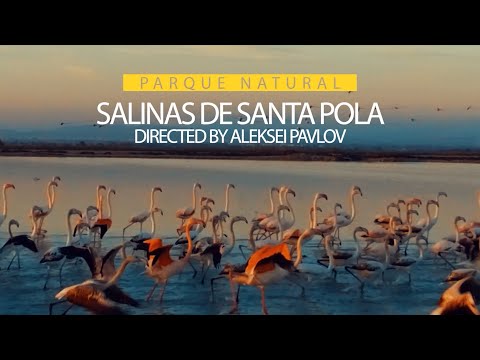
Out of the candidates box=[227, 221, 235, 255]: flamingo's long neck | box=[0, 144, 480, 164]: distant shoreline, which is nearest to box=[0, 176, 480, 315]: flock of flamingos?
box=[227, 221, 235, 255]: flamingo's long neck

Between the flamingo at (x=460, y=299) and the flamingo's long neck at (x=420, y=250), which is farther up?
the flamingo's long neck at (x=420, y=250)

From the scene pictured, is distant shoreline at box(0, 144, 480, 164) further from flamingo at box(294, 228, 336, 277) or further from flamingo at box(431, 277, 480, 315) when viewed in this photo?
flamingo at box(431, 277, 480, 315)

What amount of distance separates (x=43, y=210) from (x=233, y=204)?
4.73 feet

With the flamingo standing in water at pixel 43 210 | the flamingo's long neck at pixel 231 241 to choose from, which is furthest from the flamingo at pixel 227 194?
the flamingo standing in water at pixel 43 210

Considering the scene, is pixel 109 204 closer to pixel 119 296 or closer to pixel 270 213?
pixel 119 296

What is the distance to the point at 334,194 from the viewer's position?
9.53 m

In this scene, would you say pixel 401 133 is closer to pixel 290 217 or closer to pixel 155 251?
pixel 290 217

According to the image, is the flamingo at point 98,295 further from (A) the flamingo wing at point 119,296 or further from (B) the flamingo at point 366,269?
(B) the flamingo at point 366,269

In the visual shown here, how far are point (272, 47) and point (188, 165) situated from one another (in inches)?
43.0

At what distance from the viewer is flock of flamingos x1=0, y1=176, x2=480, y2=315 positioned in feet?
31.0

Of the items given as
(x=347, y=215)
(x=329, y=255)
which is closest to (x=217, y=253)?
(x=329, y=255)

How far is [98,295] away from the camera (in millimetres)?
9406

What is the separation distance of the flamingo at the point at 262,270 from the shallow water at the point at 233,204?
6 centimetres

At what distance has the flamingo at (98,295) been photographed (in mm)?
9406
